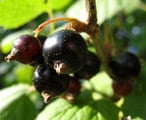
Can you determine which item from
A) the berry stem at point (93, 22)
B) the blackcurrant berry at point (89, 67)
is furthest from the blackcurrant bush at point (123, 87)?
the berry stem at point (93, 22)

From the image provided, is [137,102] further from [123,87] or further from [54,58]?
[54,58]

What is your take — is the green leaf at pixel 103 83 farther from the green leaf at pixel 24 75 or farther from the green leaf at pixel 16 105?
the green leaf at pixel 24 75

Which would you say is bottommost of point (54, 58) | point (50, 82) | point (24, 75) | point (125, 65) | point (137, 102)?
point (24, 75)

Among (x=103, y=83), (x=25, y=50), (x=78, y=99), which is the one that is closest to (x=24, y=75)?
(x=103, y=83)

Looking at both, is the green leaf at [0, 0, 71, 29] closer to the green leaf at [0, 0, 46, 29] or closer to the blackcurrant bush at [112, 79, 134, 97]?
the green leaf at [0, 0, 46, 29]

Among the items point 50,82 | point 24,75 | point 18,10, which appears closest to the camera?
point 50,82

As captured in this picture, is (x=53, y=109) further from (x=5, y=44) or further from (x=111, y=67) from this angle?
(x=5, y=44)

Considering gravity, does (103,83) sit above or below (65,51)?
below
